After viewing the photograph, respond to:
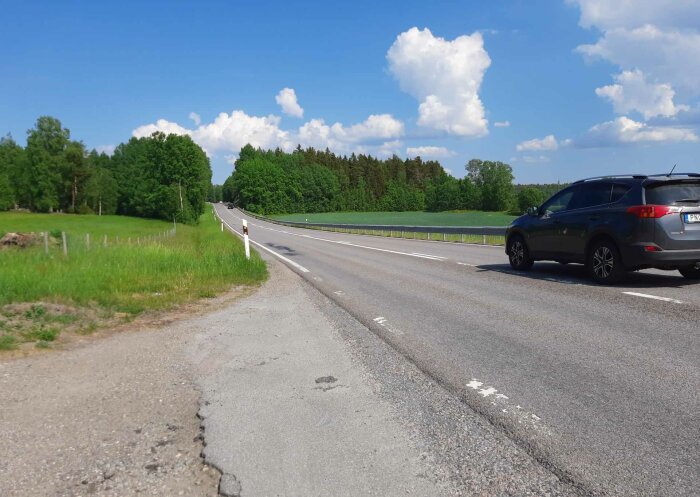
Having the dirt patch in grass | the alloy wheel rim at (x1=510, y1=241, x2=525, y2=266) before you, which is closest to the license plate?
the alloy wheel rim at (x1=510, y1=241, x2=525, y2=266)

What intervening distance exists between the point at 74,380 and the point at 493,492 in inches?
152

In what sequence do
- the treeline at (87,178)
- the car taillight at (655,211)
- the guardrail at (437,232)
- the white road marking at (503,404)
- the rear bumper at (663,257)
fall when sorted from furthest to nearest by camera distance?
the treeline at (87,178)
the guardrail at (437,232)
the car taillight at (655,211)
the rear bumper at (663,257)
the white road marking at (503,404)

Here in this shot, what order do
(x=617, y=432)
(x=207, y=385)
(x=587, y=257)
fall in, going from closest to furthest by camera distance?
(x=617, y=432), (x=207, y=385), (x=587, y=257)

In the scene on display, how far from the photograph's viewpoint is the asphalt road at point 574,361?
3.07 meters

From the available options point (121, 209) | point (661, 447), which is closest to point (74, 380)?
point (661, 447)

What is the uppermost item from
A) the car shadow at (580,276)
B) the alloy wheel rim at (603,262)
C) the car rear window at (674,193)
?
the car rear window at (674,193)

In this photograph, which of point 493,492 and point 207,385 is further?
point 207,385

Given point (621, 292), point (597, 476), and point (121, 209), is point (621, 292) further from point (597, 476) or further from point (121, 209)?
point (121, 209)

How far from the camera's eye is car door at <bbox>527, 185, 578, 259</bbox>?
1059 centimetres

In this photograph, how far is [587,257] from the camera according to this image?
9.73 m

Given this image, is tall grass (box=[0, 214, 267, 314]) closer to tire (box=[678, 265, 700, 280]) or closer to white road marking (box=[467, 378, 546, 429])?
white road marking (box=[467, 378, 546, 429])

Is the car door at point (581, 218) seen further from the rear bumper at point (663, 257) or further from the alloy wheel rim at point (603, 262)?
the rear bumper at point (663, 257)

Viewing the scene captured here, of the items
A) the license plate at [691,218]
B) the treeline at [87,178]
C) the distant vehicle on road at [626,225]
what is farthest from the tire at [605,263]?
the treeline at [87,178]

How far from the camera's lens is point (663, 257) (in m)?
8.30
